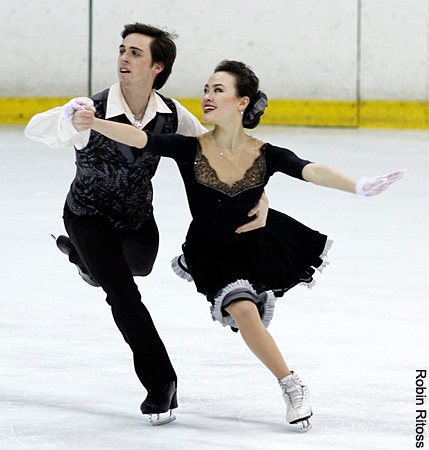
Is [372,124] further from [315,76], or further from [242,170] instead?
[242,170]

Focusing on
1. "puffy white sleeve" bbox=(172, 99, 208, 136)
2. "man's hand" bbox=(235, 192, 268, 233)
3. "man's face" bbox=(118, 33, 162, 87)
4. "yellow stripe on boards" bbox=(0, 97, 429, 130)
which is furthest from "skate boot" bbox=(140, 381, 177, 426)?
"yellow stripe on boards" bbox=(0, 97, 429, 130)

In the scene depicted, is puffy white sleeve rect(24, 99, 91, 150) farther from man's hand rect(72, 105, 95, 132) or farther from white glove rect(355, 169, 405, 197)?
white glove rect(355, 169, 405, 197)

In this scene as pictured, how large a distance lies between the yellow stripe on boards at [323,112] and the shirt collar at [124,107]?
24.6ft

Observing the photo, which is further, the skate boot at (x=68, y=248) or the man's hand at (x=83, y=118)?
the skate boot at (x=68, y=248)

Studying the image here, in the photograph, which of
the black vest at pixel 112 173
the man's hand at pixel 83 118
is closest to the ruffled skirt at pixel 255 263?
the black vest at pixel 112 173

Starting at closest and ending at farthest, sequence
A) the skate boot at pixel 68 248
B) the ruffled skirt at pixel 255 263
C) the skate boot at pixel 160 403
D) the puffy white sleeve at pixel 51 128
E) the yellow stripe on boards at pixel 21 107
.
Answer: the skate boot at pixel 160 403 < the ruffled skirt at pixel 255 263 < the puffy white sleeve at pixel 51 128 < the skate boot at pixel 68 248 < the yellow stripe on boards at pixel 21 107

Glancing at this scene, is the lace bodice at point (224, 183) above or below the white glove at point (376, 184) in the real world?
above

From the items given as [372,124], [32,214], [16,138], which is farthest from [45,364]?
[372,124]

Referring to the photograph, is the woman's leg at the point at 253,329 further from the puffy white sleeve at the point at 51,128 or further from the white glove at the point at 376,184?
the puffy white sleeve at the point at 51,128

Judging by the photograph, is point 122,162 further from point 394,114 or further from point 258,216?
point 394,114

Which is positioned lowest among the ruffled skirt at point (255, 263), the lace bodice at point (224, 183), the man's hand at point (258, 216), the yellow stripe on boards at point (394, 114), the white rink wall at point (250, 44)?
the ruffled skirt at point (255, 263)

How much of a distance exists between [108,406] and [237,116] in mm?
922

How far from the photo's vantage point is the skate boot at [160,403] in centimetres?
261

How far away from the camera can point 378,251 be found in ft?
16.1
